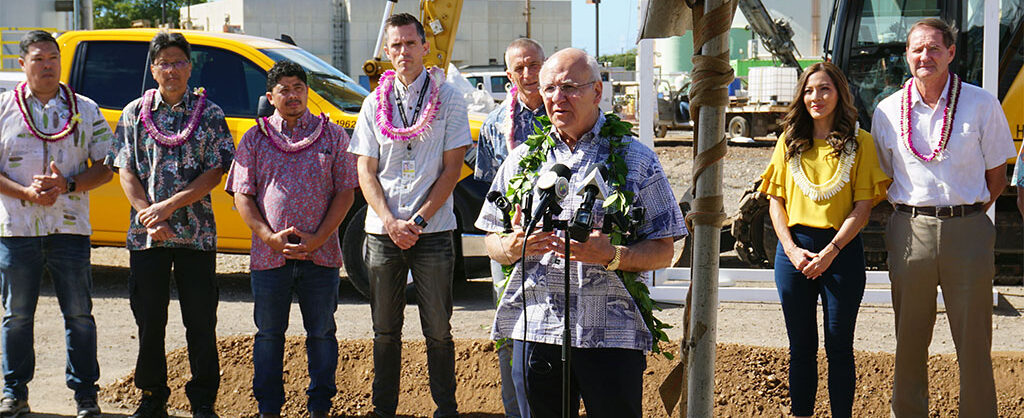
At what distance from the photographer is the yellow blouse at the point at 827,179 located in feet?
17.1

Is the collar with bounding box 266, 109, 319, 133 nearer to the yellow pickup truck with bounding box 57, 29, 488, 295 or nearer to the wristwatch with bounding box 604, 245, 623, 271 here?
the wristwatch with bounding box 604, 245, 623, 271

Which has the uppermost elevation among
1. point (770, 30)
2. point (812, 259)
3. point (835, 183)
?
point (770, 30)

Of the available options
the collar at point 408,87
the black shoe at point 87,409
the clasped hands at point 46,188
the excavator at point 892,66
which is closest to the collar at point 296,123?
the collar at point 408,87

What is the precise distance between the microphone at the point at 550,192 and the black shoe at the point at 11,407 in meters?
3.70

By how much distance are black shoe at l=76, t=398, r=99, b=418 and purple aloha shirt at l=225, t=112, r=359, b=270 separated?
125 cm

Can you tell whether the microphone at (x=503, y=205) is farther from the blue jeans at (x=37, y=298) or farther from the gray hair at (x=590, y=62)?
the blue jeans at (x=37, y=298)

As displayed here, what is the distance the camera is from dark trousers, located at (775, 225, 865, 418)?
5125mm

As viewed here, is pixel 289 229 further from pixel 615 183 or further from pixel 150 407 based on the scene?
pixel 615 183

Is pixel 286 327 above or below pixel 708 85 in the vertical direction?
below

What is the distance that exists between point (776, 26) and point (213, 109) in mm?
17269

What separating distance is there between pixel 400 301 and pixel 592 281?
2.01 metres

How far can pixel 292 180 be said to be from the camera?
5.57 m

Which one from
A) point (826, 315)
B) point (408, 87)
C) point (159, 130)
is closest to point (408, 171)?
point (408, 87)

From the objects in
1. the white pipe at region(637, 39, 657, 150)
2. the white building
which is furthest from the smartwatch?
the white building
